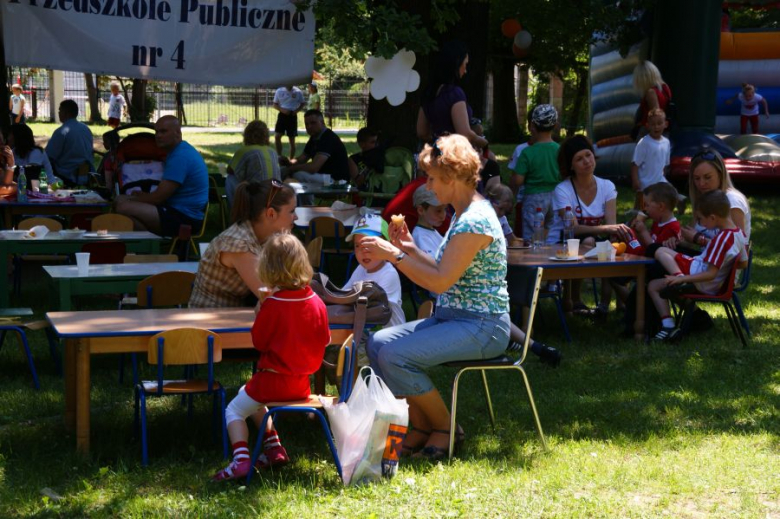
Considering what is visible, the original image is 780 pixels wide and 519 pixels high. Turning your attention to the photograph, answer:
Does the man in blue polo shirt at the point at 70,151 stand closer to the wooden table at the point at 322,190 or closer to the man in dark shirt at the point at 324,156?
the man in dark shirt at the point at 324,156

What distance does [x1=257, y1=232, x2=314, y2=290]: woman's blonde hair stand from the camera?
15.7 ft

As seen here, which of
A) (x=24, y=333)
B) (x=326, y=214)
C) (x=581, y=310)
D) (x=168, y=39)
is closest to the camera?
(x=24, y=333)

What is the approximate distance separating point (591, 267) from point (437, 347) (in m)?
2.75

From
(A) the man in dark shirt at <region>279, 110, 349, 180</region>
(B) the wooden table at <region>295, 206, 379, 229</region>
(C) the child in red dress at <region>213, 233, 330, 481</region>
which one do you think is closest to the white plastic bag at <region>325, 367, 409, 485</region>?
(C) the child in red dress at <region>213, 233, 330, 481</region>

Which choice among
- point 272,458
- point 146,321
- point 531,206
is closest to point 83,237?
point 146,321

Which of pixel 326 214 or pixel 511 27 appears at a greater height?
pixel 511 27

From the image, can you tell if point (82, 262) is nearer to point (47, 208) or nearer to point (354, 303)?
point (354, 303)

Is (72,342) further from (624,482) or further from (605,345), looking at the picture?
(605,345)

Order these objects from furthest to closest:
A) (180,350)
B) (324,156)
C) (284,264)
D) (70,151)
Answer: (70,151)
(324,156)
(180,350)
(284,264)

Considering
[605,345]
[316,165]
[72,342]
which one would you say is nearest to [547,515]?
[72,342]

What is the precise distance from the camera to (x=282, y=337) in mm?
4797

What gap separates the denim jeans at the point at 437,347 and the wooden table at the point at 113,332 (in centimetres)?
34

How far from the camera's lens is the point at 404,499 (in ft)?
15.4

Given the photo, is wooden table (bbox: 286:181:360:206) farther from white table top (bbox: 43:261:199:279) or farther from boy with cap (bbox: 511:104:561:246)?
white table top (bbox: 43:261:199:279)
